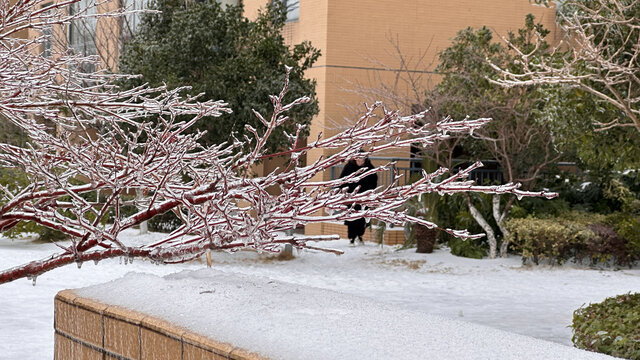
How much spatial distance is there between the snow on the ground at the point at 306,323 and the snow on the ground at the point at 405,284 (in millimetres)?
4234

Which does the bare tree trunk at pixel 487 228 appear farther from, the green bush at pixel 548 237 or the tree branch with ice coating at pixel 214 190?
the tree branch with ice coating at pixel 214 190

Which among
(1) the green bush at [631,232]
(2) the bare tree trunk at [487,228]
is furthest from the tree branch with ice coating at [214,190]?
(2) the bare tree trunk at [487,228]

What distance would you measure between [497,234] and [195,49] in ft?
21.8

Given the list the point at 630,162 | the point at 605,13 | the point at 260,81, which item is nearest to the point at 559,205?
the point at 260,81

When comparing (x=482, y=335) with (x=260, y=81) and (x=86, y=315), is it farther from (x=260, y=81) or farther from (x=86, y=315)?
(x=260, y=81)

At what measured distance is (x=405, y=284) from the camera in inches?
494

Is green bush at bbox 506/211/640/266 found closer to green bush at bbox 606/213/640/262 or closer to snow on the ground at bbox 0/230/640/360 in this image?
green bush at bbox 606/213/640/262

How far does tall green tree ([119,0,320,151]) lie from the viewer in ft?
44.9

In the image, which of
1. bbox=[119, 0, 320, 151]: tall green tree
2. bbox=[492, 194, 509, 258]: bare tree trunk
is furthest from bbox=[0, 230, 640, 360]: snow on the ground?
bbox=[119, 0, 320, 151]: tall green tree

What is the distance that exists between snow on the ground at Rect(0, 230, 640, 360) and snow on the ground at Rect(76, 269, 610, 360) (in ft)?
13.9

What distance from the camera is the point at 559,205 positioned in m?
15.8

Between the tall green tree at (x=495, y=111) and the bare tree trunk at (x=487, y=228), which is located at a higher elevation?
the tall green tree at (x=495, y=111)

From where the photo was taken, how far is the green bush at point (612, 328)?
21.1 feet

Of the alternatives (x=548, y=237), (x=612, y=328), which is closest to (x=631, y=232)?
(x=548, y=237)
